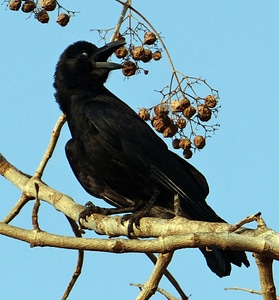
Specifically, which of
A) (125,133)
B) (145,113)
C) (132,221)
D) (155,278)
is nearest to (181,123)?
(145,113)

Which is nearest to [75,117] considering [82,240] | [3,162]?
[3,162]

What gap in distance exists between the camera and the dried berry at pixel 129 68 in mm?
5301

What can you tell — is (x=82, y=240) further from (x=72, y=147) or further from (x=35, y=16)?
(x=72, y=147)

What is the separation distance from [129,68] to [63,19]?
52 centimetres

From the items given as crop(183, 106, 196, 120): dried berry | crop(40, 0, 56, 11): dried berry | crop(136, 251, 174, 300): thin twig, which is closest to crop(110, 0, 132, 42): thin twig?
crop(40, 0, 56, 11): dried berry

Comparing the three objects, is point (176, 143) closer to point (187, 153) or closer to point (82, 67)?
point (187, 153)

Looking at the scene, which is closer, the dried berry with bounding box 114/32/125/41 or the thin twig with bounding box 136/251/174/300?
the thin twig with bounding box 136/251/174/300

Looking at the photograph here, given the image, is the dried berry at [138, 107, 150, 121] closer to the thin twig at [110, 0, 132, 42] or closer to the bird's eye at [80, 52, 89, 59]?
the thin twig at [110, 0, 132, 42]

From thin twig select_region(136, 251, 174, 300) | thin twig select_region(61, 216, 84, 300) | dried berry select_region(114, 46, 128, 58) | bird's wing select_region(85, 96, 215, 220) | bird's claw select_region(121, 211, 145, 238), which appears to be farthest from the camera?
bird's wing select_region(85, 96, 215, 220)

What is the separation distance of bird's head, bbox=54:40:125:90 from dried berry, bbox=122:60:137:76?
35.6 inches

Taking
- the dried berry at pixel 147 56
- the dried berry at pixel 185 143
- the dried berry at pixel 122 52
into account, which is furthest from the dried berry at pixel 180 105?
the dried berry at pixel 122 52

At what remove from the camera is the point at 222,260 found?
5.26 m

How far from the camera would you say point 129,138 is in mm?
5984

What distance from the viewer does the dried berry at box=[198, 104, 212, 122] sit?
5.22 meters
